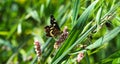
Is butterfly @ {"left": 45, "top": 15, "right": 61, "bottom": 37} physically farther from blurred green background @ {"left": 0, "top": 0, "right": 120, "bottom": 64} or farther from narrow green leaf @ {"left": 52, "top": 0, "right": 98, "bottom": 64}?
blurred green background @ {"left": 0, "top": 0, "right": 120, "bottom": 64}

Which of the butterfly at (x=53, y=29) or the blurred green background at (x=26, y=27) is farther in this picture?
the blurred green background at (x=26, y=27)

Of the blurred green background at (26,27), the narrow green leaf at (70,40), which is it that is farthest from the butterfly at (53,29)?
the blurred green background at (26,27)

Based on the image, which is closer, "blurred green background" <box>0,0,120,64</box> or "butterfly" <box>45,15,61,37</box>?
"butterfly" <box>45,15,61,37</box>

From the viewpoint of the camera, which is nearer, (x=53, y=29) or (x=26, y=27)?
(x=53, y=29)

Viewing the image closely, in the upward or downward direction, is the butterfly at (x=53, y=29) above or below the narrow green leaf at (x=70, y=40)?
above

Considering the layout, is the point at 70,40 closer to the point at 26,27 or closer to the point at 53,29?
the point at 53,29

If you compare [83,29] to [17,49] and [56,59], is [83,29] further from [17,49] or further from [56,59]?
[17,49]

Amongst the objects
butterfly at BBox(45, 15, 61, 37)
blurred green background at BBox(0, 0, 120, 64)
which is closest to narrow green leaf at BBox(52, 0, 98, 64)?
butterfly at BBox(45, 15, 61, 37)

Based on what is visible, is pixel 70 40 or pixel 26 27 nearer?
pixel 70 40

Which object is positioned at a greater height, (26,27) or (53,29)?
(26,27)

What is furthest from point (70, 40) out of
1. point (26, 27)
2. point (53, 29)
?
point (26, 27)

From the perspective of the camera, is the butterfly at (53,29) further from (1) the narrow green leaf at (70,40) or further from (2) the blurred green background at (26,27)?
(2) the blurred green background at (26,27)
